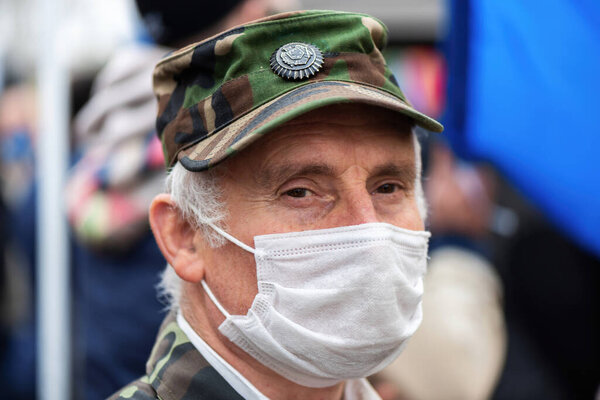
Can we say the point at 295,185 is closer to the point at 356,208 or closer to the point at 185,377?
the point at 356,208

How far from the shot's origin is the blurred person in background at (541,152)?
263 cm

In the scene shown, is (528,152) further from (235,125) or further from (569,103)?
(235,125)

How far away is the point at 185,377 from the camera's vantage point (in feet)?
5.90

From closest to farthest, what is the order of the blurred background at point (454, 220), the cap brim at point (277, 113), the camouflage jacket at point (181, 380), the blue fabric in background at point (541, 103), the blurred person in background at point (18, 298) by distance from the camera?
the cap brim at point (277, 113) → the camouflage jacket at point (181, 380) → the blue fabric in background at point (541, 103) → the blurred background at point (454, 220) → the blurred person in background at point (18, 298)

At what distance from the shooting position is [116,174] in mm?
2908

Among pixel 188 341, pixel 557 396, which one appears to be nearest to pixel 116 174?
pixel 188 341

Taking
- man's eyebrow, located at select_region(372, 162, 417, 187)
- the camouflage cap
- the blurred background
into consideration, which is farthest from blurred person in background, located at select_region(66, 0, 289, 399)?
man's eyebrow, located at select_region(372, 162, 417, 187)

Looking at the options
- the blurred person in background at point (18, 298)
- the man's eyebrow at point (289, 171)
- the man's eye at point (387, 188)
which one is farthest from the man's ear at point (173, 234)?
the blurred person in background at point (18, 298)

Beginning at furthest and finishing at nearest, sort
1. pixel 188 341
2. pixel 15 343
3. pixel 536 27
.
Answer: pixel 15 343 → pixel 536 27 → pixel 188 341

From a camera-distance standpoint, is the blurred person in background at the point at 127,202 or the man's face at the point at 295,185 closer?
the man's face at the point at 295,185

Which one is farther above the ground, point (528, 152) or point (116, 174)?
point (116, 174)

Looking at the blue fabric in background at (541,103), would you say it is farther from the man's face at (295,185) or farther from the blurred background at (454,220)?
the man's face at (295,185)

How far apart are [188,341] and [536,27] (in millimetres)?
1950

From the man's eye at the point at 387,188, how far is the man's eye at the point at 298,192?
0.23m
